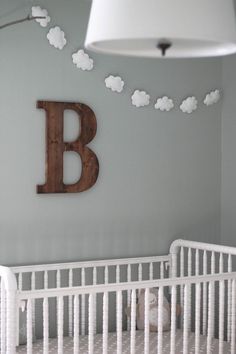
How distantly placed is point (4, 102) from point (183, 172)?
119 centimetres

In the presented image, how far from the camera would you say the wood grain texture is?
3.86m

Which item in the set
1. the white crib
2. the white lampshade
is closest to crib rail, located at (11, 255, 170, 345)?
the white crib

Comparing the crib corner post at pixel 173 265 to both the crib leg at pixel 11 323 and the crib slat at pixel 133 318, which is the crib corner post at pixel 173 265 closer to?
the crib slat at pixel 133 318

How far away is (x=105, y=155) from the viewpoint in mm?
4086

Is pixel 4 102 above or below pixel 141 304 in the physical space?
above

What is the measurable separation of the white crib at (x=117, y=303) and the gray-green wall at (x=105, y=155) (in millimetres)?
107

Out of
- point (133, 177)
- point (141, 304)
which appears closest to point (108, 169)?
point (133, 177)

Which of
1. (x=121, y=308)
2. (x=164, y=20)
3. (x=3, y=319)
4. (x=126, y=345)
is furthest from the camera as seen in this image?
(x=126, y=345)

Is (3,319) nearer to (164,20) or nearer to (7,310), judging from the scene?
(7,310)

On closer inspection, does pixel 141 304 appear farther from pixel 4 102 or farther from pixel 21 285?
pixel 4 102

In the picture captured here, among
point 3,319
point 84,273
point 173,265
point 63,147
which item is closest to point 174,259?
point 173,265

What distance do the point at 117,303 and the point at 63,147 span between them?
3.43ft

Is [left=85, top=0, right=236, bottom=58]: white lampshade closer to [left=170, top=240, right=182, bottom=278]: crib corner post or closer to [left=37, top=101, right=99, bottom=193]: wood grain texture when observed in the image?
[left=37, top=101, right=99, bottom=193]: wood grain texture

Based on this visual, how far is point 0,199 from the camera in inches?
147
